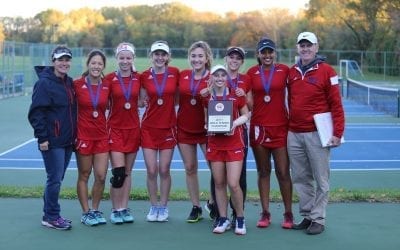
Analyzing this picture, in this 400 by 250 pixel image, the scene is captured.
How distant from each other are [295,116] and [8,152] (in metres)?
9.47

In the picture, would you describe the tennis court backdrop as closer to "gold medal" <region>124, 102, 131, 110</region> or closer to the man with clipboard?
the man with clipboard

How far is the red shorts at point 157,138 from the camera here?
22.7 feet

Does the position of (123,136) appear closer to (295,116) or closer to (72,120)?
(72,120)

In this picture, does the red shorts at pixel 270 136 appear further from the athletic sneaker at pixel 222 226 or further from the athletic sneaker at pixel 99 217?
the athletic sneaker at pixel 99 217

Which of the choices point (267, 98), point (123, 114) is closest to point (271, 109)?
point (267, 98)

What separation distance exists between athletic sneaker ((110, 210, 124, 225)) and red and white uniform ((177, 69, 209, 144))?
1.04 metres

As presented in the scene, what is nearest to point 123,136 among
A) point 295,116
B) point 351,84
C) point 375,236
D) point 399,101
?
point 295,116

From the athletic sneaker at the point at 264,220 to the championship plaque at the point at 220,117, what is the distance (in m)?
1.09

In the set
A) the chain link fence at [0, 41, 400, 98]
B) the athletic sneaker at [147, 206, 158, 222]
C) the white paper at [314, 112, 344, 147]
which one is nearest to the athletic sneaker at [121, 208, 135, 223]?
the athletic sneaker at [147, 206, 158, 222]

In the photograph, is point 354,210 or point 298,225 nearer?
point 298,225

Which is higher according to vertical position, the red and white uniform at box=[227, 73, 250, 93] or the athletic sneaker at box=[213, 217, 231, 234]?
the red and white uniform at box=[227, 73, 250, 93]

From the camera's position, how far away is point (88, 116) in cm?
674

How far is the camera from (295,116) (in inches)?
257

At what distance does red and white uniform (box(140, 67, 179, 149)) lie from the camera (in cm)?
684
